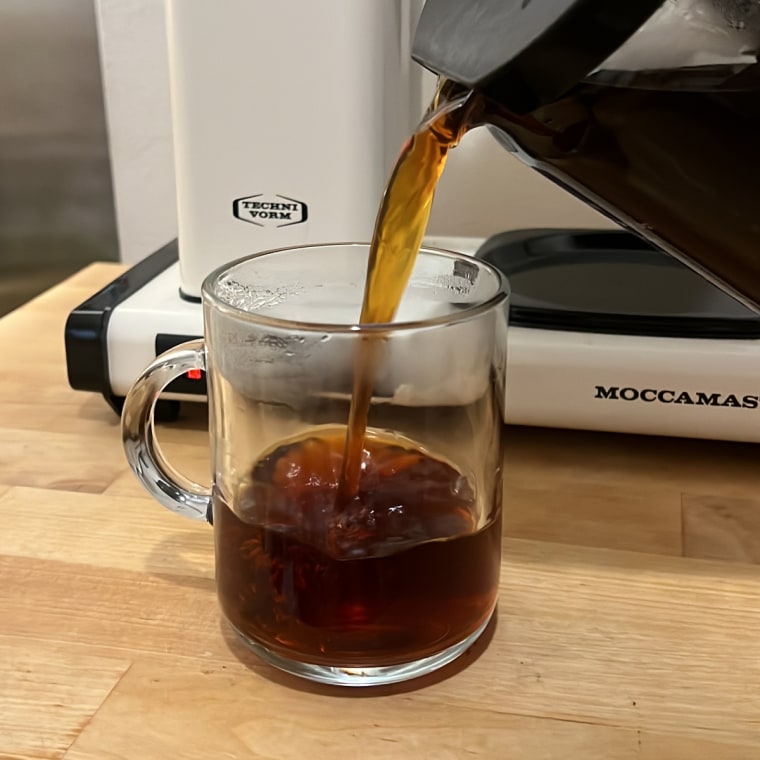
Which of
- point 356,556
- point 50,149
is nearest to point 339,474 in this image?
point 356,556

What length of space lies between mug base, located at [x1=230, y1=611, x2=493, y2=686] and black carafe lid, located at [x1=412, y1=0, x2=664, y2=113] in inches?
9.1

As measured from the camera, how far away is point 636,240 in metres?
Result: 0.75

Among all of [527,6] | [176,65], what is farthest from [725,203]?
[176,65]

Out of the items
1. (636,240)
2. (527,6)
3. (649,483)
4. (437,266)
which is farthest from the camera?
(636,240)

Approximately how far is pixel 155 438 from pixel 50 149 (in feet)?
2.37

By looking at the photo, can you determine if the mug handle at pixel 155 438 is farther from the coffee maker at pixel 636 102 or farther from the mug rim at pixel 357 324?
the coffee maker at pixel 636 102

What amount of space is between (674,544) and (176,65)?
42 cm

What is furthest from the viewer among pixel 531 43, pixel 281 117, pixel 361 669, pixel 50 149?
pixel 50 149

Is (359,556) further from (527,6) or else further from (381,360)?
(527,6)

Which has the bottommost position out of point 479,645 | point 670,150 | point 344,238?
point 479,645

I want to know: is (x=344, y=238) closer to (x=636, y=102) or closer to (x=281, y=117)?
(x=281, y=117)

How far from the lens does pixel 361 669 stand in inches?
16.2

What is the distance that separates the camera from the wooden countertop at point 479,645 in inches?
15.6

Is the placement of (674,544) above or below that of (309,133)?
below
